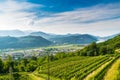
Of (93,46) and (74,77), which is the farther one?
(93,46)

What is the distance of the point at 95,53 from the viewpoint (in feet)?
488

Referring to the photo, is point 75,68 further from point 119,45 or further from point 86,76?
point 119,45

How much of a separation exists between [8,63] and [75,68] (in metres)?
58.3

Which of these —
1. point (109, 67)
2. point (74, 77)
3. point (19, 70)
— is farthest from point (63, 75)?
point (19, 70)

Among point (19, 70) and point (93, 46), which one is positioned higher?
point (93, 46)

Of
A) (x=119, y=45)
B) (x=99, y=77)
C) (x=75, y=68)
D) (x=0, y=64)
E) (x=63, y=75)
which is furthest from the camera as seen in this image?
(x=119, y=45)

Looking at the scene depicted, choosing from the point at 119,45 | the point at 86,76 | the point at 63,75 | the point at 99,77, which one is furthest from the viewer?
the point at 119,45

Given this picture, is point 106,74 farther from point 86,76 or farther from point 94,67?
point 94,67

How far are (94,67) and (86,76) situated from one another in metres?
10.4

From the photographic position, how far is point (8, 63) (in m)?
147

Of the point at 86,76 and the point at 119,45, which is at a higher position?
the point at 119,45

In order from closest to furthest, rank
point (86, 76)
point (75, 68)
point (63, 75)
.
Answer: point (86, 76), point (63, 75), point (75, 68)

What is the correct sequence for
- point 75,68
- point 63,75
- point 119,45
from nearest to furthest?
point 63,75, point 75,68, point 119,45

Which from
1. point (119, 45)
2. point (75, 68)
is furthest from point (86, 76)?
point (119, 45)
